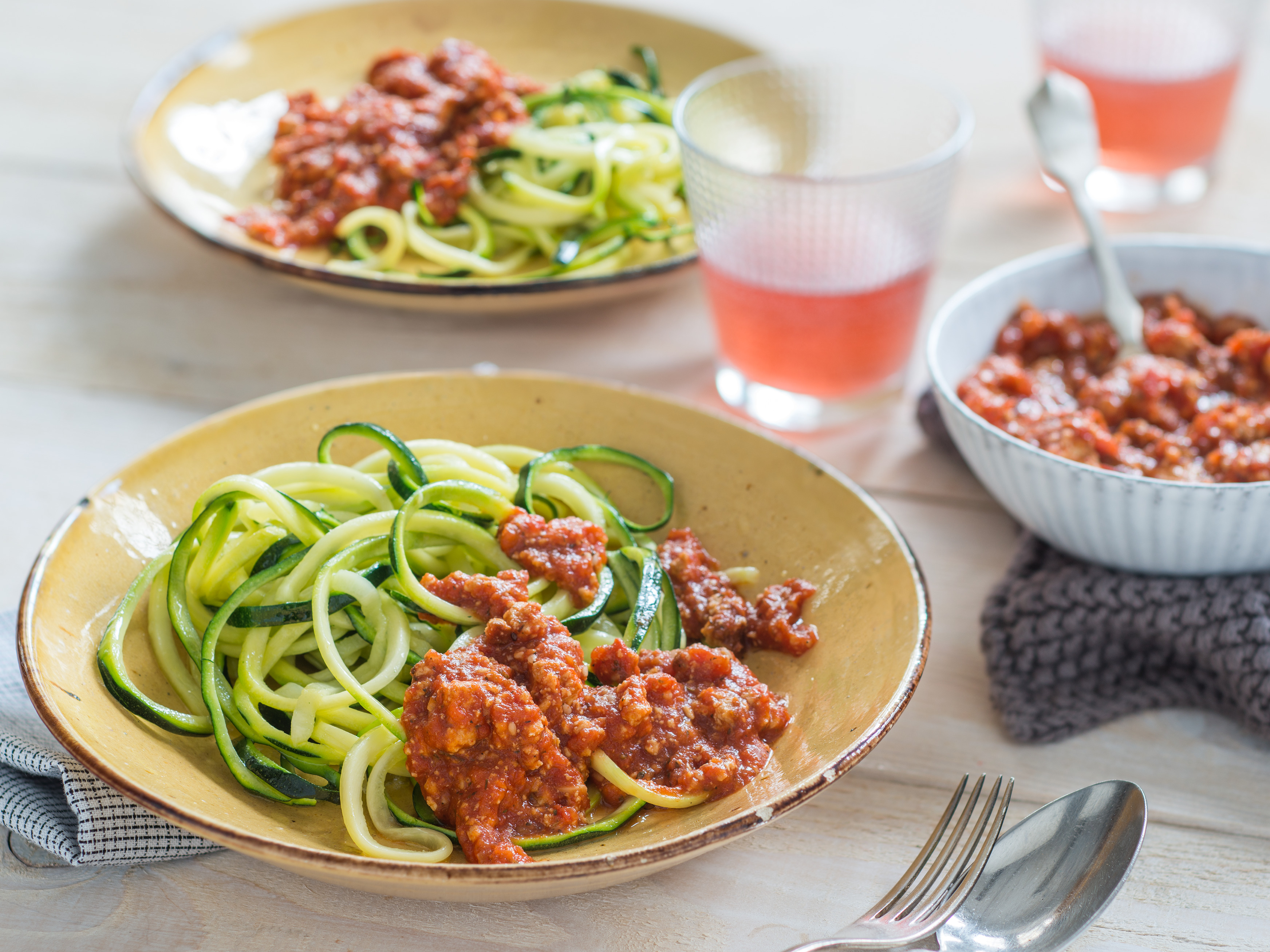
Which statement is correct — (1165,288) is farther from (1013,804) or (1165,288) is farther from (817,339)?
(1013,804)

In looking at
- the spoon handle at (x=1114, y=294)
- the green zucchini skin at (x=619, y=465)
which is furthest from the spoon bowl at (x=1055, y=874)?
the spoon handle at (x=1114, y=294)

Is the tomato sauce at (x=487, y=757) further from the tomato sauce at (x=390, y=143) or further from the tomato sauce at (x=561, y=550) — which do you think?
the tomato sauce at (x=390, y=143)

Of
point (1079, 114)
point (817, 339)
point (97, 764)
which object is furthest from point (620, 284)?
point (97, 764)

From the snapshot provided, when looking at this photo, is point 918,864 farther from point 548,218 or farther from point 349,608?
point 548,218

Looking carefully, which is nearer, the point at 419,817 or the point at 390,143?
the point at 419,817

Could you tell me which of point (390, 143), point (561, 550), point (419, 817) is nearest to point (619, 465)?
point (561, 550)

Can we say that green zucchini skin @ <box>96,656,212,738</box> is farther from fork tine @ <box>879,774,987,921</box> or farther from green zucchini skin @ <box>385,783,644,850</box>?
fork tine @ <box>879,774,987,921</box>
